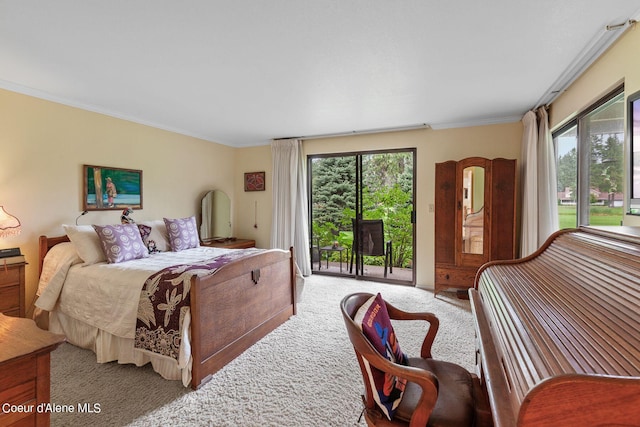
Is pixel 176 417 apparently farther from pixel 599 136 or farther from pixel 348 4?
pixel 599 136

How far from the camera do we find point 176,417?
178 cm

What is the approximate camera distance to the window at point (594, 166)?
2170mm

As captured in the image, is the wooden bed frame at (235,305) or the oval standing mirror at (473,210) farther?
the oval standing mirror at (473,210)

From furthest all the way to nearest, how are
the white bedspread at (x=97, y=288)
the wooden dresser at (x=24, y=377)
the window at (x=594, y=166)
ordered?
the white bedspread at (x=97, y=288) < the window at (x=594, y=166) < the wooden dresser at (x=24, y=377)

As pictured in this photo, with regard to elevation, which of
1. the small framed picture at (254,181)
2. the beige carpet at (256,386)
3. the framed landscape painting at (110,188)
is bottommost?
the beige carpet at (256,386)

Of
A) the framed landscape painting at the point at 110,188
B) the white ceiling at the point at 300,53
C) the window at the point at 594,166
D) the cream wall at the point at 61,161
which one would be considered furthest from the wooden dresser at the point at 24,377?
the window at the point at 594,166

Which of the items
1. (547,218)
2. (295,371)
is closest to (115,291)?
(295,371)

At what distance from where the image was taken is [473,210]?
375cm

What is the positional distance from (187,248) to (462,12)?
11.5 ft

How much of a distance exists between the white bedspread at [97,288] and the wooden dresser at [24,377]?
1.24 m

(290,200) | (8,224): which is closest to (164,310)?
(8,224)

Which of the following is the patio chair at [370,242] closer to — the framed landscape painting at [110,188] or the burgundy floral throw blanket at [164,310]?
the burgundy floral throw blanket at [164,310]

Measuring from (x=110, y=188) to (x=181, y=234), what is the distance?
972 mm

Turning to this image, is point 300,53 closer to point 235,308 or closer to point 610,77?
point 235,308
